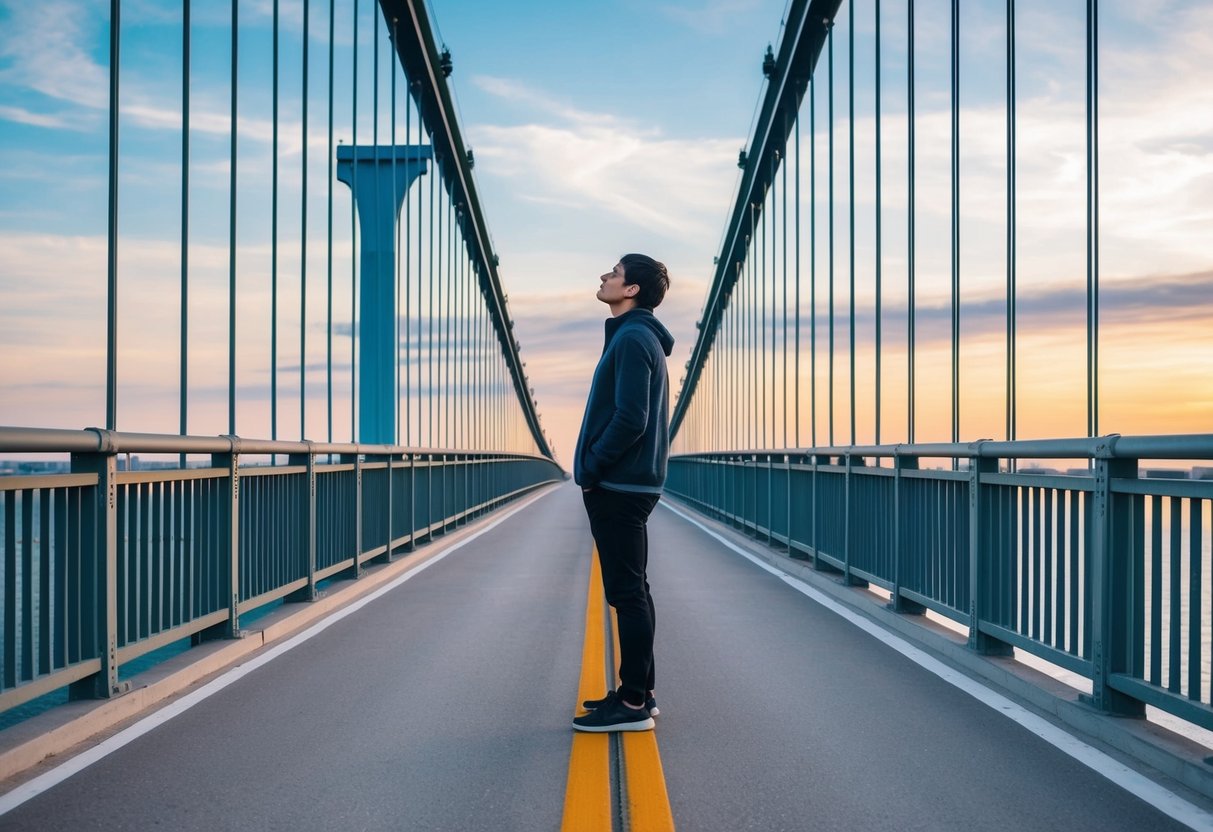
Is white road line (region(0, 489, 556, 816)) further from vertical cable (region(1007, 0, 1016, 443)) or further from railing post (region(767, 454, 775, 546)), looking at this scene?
Answer: railing post (region(767, 454, 775, 546))

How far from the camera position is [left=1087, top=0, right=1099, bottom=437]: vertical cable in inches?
223

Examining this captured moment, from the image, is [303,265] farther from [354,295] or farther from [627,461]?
[627,461]

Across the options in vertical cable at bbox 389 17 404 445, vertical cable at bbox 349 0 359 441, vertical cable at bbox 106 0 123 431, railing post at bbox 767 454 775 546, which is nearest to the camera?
vertical cable at bbox 106 0 123 431

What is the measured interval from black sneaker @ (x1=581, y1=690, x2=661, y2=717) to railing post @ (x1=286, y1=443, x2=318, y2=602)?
3.64 m

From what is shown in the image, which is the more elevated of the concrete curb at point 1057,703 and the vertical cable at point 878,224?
the vertical cable at point 878,224

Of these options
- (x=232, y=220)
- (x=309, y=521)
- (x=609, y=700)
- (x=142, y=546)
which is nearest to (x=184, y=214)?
(x=232, y=220)

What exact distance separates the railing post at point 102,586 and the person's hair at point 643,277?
2.09 m

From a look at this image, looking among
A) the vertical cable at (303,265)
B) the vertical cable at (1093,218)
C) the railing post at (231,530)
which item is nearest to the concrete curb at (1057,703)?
the vertical cable at (1093,218)

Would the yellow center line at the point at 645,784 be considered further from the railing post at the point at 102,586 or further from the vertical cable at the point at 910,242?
the vertical cable at the point at 910,242

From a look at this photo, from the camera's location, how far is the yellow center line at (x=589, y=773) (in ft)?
9.85

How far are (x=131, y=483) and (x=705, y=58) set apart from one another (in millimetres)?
17266

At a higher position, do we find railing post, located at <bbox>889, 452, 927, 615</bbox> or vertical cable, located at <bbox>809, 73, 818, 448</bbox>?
vertical cable, located at <bbox>809, 73, 818, 448</bbox>

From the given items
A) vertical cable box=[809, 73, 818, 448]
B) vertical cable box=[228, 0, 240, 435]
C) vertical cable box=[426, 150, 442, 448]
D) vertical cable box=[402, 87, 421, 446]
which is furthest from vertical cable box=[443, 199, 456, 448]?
vertical cable box=[228, 0, 240, 435]

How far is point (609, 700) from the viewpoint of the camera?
13.5 feet
